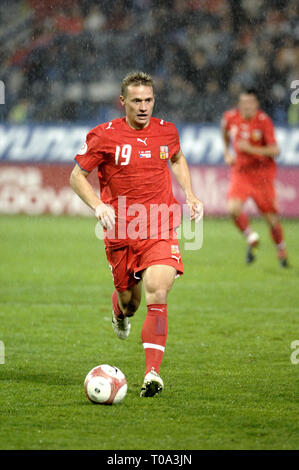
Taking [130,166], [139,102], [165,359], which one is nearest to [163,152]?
[130,166]

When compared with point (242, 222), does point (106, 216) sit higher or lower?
lower

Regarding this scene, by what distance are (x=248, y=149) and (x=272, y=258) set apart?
2.13 meters

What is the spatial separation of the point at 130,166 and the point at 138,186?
0.15m

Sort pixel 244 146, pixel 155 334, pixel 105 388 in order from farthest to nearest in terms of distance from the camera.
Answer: pixel 244 146
pixel 155 334
pixel 105 388

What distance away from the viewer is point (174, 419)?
4562 mm

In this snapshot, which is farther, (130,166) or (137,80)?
(130,166)

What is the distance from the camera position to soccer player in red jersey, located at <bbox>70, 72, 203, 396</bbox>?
221 inches

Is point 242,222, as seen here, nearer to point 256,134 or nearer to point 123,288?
point 256,134

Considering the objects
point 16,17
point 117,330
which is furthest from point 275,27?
point 117,330

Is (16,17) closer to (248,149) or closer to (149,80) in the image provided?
(248,149)

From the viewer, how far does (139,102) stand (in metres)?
5.65

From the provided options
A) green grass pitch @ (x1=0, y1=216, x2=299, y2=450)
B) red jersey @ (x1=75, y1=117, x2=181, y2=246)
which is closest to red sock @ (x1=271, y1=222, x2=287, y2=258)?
green grass pitch @ (x1=0, y1=216, x2=299, y2=450)

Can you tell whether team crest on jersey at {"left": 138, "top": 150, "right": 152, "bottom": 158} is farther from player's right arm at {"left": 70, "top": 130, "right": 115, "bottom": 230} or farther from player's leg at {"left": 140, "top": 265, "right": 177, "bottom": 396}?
player's leg at {"left": 140, "top": 265, "right": 177, "bottom": 396}

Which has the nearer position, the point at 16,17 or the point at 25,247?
the point at 25,247
